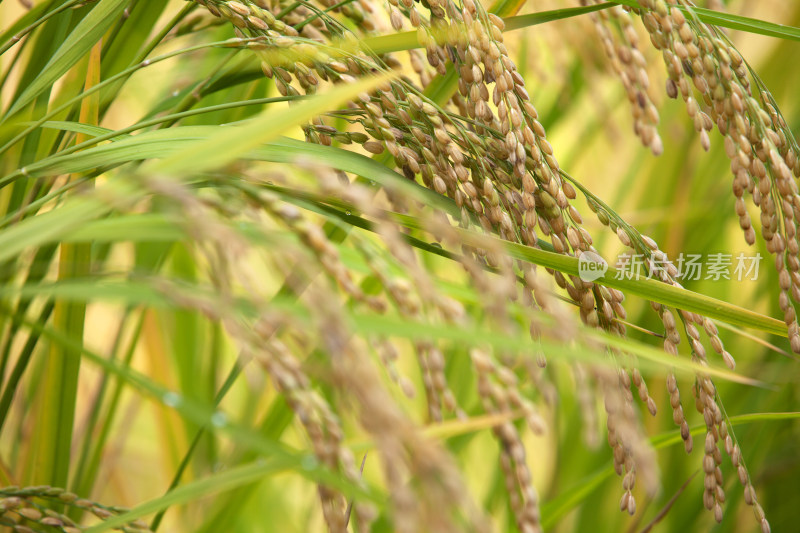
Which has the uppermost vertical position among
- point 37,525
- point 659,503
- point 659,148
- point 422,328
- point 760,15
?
point 760,15

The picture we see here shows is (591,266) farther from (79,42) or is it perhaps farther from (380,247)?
(79,42)

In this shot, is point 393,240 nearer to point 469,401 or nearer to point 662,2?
point 662,2

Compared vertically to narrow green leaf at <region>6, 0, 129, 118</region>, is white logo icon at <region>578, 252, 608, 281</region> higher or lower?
lower

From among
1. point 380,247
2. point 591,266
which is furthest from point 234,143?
point 591,266

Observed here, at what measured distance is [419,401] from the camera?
1595 mm

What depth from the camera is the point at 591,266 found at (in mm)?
504

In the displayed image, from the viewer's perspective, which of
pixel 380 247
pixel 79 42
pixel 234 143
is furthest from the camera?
pixel 79 42

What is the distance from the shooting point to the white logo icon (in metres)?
0.50

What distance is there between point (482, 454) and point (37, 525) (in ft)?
3.79

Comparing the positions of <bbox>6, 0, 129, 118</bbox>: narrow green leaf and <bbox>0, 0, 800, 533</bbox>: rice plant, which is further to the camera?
<bbox>6, 0, 129, 118</bbox>: narrow green leaf

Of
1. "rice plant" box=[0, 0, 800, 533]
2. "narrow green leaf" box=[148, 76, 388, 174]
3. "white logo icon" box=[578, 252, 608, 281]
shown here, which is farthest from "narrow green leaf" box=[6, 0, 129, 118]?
"white logo icon" box=[578, 252, 608, 281]

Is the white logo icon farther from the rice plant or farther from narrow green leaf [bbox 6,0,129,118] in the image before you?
narrow green leaf [bbox 6,0,129,118]

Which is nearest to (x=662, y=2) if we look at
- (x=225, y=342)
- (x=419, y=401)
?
(x=419, y=401)

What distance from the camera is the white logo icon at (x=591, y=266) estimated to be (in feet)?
1.64
